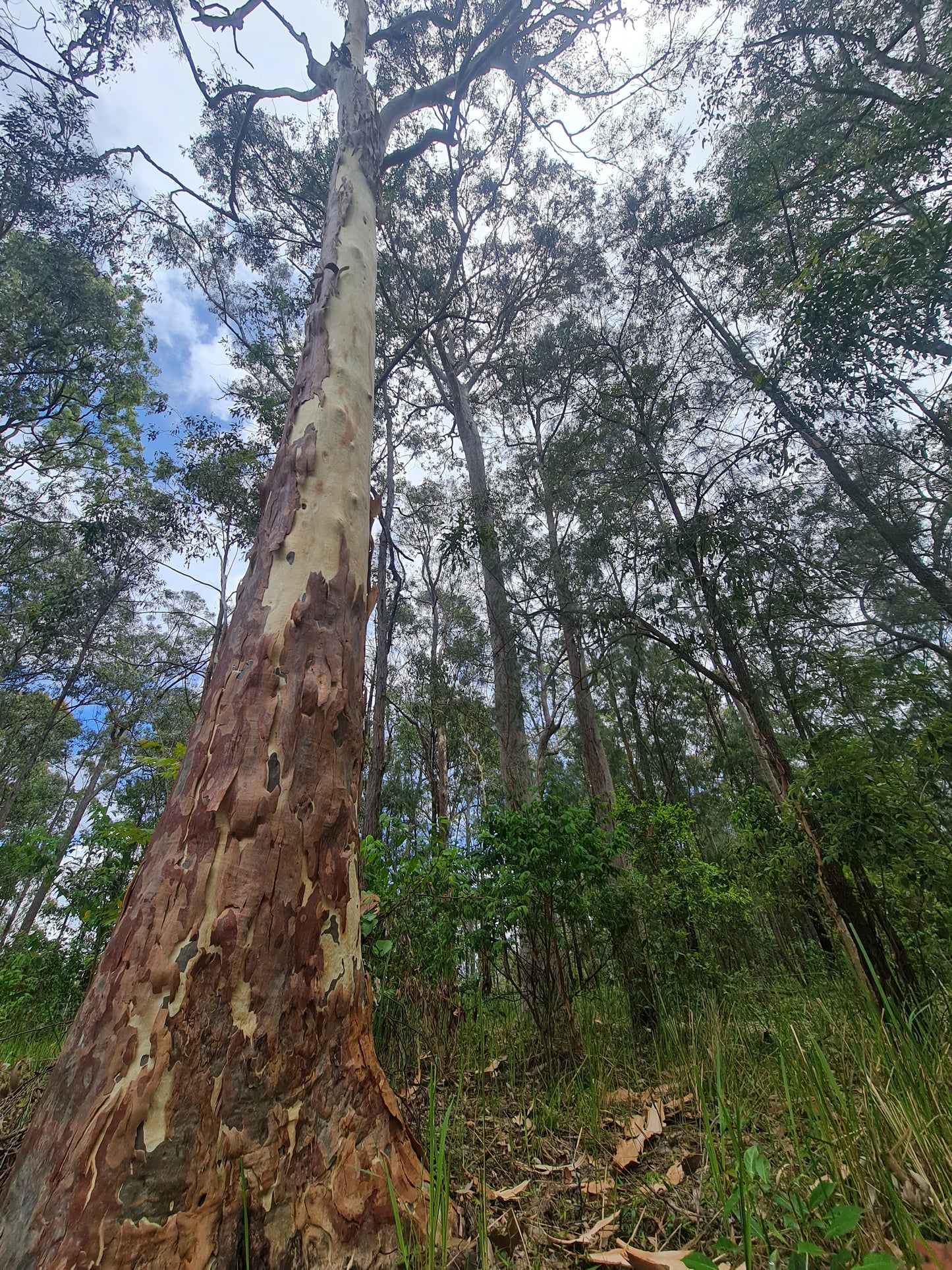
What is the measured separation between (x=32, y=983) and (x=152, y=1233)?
195 inches

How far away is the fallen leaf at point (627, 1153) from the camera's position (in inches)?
60.7

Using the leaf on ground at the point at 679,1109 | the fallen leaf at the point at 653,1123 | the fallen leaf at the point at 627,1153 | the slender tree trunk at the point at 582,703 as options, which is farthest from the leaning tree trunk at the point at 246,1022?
the slender tree trunk at the point at 582,703

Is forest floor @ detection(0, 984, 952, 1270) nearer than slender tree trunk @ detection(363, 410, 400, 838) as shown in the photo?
Yes

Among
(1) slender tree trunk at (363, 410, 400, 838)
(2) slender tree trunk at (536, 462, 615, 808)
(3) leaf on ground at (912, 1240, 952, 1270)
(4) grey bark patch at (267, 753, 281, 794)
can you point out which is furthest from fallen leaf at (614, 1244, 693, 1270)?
(2) slender tree trunk at (536, 462, 615, 808)

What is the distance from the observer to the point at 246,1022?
1065mm

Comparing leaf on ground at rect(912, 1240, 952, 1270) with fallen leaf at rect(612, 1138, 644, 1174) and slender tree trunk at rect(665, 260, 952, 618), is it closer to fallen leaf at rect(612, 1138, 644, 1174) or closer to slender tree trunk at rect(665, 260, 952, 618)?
fallen leaf at rect(612, 1138, 644, 1174)

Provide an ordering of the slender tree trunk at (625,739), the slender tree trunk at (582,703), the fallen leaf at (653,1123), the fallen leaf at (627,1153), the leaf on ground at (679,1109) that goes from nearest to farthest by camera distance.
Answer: the fallen leaf at (627,1153) → the fallen leaf at (653,1123) → the leaf on ground at (679,1109) → the slender tree trunk at (582,703) → the slender tree trunk at (625,739)

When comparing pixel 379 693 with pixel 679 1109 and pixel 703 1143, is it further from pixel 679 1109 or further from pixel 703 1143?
pixel 703 1143

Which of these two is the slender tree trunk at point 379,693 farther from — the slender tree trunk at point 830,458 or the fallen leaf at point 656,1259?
the fallen leaf at point 656,1259

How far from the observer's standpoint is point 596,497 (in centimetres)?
748

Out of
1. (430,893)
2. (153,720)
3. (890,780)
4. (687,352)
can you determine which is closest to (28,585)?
(153,720)

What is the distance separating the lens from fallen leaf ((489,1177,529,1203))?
4.48ft

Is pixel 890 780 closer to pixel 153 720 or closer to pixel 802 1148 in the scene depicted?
pixel 802 1148

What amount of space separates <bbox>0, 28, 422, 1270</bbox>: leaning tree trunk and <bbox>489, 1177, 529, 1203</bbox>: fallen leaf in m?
0.41
